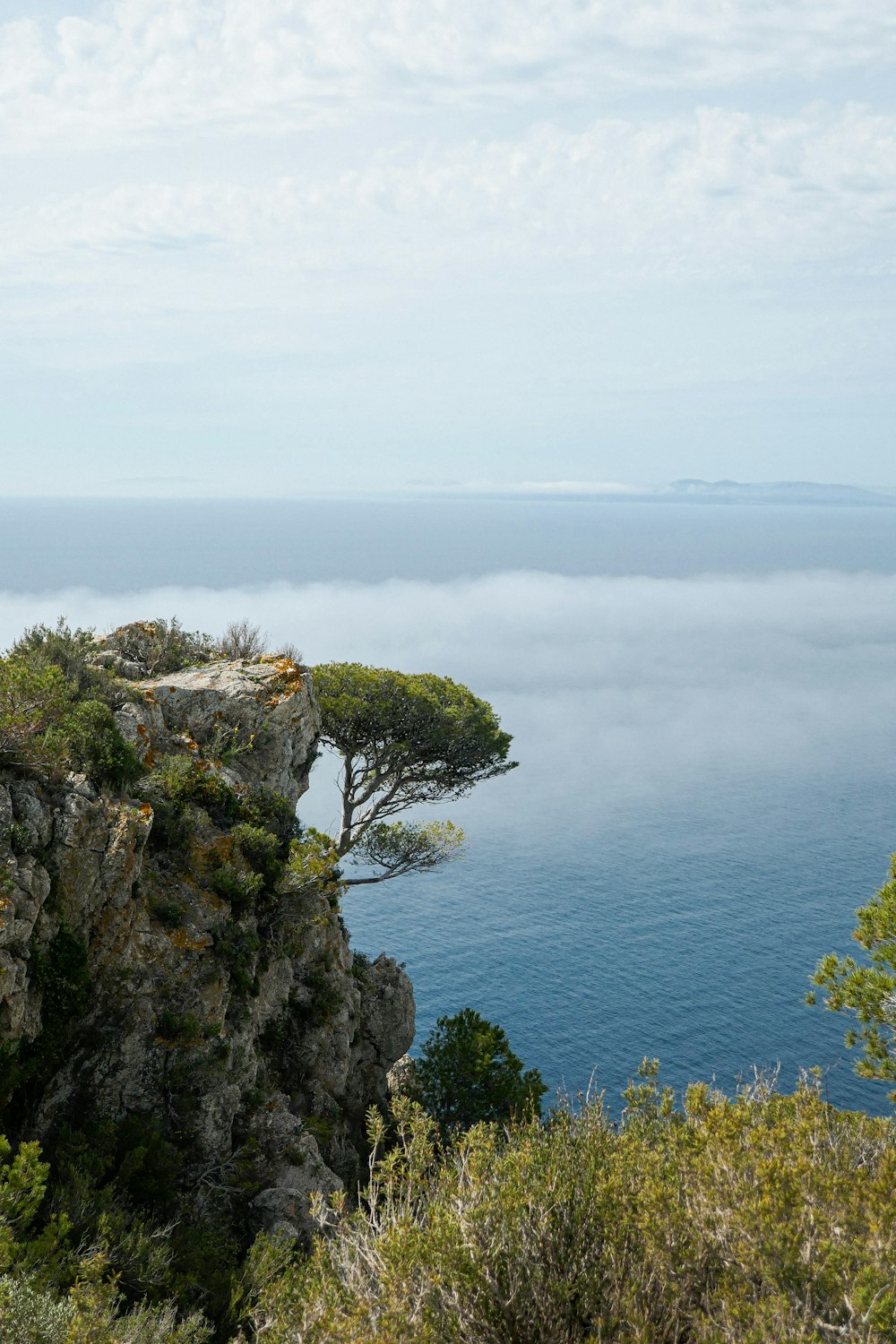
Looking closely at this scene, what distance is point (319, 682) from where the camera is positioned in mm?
33125

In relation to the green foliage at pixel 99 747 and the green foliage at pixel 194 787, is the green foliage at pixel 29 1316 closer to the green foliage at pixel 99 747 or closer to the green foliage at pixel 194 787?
the green foliage at pixel 99 747

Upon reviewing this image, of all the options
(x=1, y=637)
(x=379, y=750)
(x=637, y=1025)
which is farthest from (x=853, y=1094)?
(x=1, y=637)

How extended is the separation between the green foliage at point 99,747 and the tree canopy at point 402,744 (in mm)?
12276

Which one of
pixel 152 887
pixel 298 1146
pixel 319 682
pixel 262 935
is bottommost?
pixel 298 1146

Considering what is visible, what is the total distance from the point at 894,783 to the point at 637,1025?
68.2 meters

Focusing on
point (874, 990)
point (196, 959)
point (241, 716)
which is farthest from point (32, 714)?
point (874, 990)

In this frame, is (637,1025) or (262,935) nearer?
(262,935)

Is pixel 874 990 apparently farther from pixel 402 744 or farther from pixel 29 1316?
pixel 402 744

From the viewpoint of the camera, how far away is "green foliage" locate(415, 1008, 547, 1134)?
2759cm

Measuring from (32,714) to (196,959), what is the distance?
600cm

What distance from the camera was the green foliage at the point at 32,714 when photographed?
59.0ft

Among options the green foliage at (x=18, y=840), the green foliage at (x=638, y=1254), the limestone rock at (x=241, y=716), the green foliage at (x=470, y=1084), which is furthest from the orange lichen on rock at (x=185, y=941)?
the green foliage at (x=470, y=1084)

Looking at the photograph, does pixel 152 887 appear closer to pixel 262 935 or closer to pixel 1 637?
pixel 262 935

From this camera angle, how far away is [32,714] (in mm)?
19047
